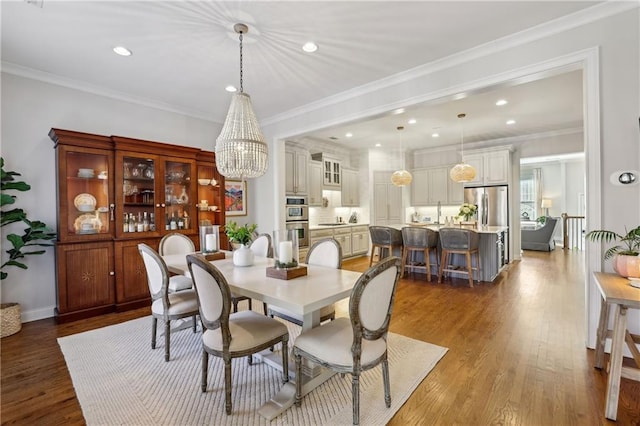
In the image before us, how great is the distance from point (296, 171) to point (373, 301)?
15.4 ft

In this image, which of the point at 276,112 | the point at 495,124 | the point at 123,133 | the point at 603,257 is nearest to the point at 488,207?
the point at 495,124

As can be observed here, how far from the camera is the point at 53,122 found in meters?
3.49

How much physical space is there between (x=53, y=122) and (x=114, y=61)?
120 centimetres

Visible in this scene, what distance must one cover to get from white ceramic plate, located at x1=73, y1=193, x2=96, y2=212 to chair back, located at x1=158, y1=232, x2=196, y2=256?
3.35ft

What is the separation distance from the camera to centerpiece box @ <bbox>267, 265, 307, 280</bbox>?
2.09 m

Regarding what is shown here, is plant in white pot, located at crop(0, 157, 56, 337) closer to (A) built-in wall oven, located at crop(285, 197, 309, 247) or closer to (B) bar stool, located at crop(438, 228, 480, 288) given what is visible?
(A) built-in wall oven, located at crop(285, 197, 309, 247)

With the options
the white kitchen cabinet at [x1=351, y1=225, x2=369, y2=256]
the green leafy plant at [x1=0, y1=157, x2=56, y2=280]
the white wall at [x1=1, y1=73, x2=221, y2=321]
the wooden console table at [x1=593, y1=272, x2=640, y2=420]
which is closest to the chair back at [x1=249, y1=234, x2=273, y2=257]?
the green leafy plant at [x1=0, y1=157, x2=56, y2=280]

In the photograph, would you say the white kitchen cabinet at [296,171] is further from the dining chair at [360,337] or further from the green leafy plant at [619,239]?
the green leafy plant at [619,239]

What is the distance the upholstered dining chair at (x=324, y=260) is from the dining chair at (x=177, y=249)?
1.09m

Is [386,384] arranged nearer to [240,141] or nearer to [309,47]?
[240,141]

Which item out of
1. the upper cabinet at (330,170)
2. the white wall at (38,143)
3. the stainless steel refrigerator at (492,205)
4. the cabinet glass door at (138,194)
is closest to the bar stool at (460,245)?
the stainless steel refrigerator at (492,205)

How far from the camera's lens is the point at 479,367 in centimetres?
228

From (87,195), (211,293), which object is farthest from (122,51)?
(211,293)

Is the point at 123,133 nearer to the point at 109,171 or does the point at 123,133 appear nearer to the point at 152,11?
the point at 109,171
